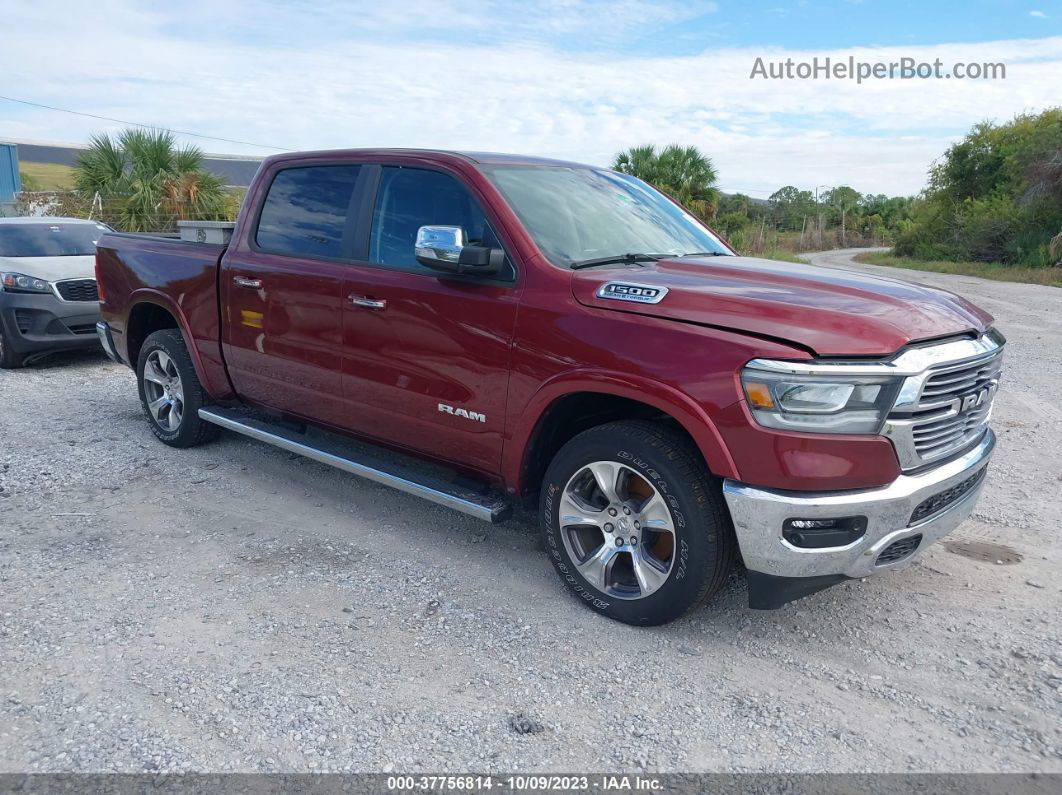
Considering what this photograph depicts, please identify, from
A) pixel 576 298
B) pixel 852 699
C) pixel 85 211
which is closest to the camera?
pixel 852 699

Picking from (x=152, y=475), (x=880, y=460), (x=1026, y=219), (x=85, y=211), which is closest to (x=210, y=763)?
(x=880, y=460)

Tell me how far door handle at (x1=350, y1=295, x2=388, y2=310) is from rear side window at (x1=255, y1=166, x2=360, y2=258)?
13.5 inches

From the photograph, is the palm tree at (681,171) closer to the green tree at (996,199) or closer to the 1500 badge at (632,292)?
the green tree at (996,199)

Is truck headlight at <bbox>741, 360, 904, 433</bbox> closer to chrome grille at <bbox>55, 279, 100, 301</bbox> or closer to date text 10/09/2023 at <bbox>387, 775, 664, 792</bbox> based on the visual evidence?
date text 10/09/2023 at <bbox>387, 775, 664, 792</bbox>

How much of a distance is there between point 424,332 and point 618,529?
4.35 feet

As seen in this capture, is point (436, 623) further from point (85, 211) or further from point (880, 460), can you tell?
point (85, 211)

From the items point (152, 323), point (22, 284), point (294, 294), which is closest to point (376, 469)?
point (294, 294)

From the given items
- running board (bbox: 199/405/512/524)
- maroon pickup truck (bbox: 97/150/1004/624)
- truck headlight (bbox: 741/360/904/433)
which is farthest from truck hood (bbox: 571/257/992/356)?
running board (bbox: 199/405/512/524)

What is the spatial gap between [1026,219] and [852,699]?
104ft

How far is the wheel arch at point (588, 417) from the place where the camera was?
10.4 feet

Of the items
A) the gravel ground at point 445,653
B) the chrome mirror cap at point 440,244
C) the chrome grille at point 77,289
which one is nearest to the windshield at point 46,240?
the chrome grille at point 77,289

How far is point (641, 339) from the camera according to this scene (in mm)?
3320

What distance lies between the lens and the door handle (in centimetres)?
423

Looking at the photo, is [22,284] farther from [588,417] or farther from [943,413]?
[943,413]
